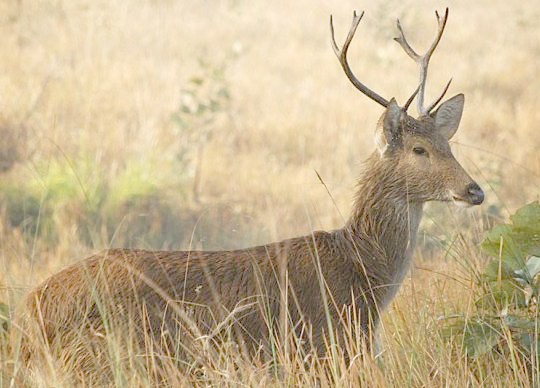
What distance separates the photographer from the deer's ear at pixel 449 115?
6.05 metres

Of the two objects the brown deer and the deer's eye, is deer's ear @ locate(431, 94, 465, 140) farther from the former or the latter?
the deer's eye

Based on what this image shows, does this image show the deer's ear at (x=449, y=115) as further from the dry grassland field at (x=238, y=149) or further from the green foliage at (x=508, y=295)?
the green foliage at (x=508, y=295)

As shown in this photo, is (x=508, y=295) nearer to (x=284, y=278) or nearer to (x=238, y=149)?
(x=284, y=278)

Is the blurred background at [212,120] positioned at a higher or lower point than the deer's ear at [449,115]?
lower

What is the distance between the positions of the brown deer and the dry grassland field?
0.45 feet

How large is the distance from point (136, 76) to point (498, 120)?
4.41m

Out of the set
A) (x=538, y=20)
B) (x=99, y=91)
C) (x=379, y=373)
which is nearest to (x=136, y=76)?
(x=99, y=91)

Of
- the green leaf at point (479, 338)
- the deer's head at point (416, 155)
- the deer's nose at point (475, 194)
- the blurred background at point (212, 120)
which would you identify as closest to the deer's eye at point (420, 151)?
the deer's head at point (416, 155)

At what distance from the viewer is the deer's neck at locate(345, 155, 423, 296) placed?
5.72m

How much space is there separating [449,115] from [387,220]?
2.34 feet

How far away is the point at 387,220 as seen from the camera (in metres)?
5.77

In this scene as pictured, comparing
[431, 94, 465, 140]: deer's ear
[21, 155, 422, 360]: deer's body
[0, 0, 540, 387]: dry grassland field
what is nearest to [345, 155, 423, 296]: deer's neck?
[21, 155, 422, 360]: deer's body

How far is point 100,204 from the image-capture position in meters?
9.73

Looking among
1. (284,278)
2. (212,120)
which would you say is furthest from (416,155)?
(212,120)
